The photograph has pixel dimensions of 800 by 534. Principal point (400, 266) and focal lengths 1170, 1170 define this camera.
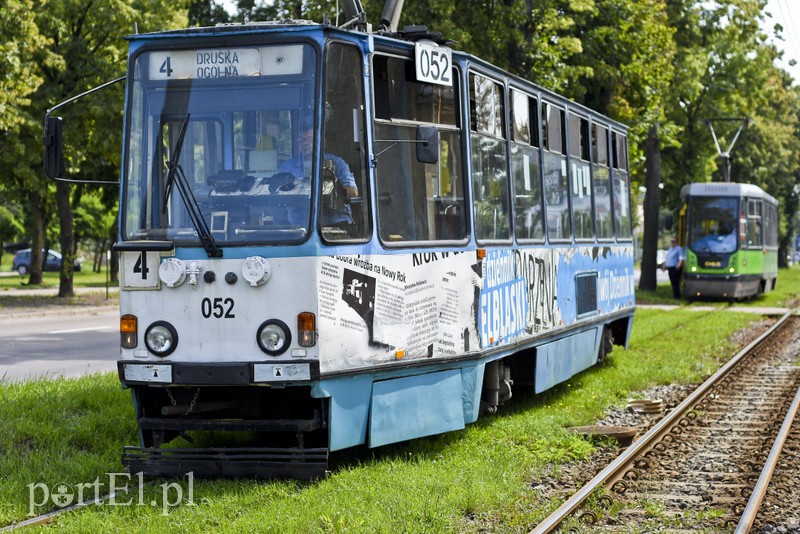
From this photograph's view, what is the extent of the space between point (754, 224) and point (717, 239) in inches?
74.3

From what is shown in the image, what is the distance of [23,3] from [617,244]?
1381 centimetres

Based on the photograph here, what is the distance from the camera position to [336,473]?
8.21 metres

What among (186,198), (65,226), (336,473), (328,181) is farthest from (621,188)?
(65,226)

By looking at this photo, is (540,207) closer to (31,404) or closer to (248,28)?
(248,28)

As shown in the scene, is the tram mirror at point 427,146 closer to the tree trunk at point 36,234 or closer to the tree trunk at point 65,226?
the tree trunk at point 65,226

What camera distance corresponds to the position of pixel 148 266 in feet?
26.3

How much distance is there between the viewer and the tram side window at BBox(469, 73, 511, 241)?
9.67 meters

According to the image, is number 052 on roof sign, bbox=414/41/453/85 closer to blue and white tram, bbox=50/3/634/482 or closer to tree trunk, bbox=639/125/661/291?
blue and white tram, bbox=50/3/634/482

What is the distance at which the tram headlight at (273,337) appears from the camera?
7.77m

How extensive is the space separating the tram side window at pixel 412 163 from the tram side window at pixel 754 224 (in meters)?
25.6

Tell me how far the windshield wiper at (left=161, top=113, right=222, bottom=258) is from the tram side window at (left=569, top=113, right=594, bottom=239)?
5.91 m

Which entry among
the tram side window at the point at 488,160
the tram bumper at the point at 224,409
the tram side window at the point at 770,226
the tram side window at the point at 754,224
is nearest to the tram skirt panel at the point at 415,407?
the tram bumper at the point at 224,409

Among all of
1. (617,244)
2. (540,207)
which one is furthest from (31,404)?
(617,244)

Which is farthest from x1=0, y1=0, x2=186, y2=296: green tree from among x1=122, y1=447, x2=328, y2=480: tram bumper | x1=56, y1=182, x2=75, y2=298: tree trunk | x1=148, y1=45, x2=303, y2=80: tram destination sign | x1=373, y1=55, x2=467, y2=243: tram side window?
x1=122, y1=447, x2=328, y2=480: tram bumper
